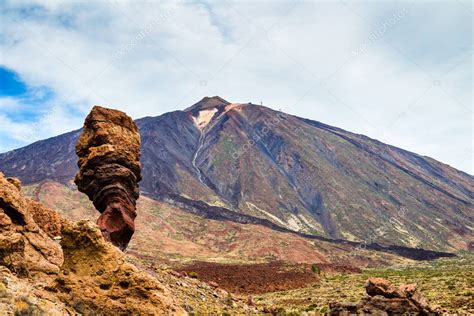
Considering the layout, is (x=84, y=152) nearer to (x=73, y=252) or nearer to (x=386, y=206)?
(x=73, y=252)

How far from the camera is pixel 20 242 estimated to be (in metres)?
11.7

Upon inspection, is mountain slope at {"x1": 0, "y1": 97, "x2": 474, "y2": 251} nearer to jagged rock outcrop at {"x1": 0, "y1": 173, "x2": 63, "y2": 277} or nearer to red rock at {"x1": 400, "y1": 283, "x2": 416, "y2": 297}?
red rock at {"x1": 400, "y1": 283, "x2": 416, "y2": 297}

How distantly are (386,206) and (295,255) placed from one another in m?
86.8

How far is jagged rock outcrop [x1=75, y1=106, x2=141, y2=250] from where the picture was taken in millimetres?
23375

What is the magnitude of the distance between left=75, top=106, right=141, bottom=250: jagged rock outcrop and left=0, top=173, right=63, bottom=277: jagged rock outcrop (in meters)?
8.45

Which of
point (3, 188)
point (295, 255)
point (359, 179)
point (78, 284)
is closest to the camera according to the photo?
point (78, 284)

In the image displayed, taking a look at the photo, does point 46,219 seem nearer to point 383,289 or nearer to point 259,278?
point 383,289

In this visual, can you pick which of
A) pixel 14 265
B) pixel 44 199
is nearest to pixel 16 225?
pixel 14 265

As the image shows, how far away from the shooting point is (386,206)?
16162cm

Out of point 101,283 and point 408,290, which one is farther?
point 408,290

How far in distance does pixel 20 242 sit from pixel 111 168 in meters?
12.2

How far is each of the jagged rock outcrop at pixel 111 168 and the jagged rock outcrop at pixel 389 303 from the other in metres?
12.4

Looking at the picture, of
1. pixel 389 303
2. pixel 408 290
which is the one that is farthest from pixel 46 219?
pixel 408 290

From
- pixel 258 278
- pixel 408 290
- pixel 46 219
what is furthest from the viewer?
pixel 258 278
